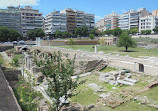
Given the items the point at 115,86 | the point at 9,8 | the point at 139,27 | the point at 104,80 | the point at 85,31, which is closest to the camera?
the point at 115,86

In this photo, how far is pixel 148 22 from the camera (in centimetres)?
8575

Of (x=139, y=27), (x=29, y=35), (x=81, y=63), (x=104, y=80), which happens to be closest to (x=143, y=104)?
(x=104, y=80)

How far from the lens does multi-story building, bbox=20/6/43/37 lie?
81.5 meters

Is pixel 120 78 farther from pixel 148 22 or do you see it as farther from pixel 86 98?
pixel 148 22

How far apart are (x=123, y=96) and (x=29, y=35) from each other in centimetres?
6825

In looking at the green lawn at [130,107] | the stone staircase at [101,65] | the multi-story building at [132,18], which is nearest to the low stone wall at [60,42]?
the multi-story building at [132,18]

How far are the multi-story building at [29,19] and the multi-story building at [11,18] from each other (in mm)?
1923

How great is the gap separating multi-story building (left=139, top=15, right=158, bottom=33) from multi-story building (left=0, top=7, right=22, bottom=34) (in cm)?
6013

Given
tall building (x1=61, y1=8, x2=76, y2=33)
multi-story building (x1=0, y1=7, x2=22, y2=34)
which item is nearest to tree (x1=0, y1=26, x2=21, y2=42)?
multi-story building (x1=0, y1=7, x2=22, y2=34)

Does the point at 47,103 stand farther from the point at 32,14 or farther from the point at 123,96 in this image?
the point at 32,14

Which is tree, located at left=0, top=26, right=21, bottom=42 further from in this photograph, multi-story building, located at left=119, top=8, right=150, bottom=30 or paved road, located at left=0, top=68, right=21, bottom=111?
multi-story building, located at left=119, top=8, right=150, bottom=30

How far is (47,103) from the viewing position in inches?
422

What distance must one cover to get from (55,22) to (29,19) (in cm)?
1226

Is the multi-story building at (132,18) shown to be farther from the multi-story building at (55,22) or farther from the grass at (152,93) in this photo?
the grass at (152,93)
